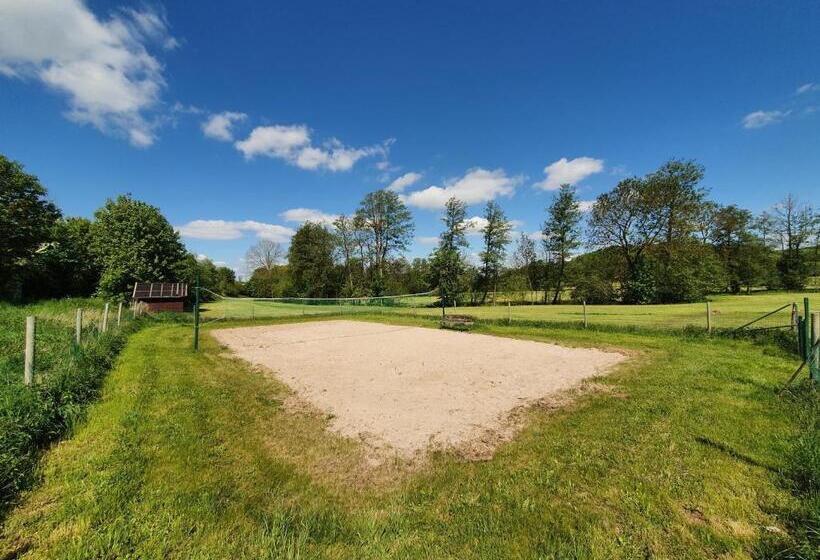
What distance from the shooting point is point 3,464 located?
10.8 feet

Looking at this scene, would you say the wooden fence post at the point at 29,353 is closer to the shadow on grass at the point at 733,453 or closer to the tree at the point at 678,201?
the shadow on grass at the point at 733,453

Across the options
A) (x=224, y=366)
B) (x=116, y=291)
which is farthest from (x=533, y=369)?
(x=116, y=291)

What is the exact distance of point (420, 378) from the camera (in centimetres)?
846

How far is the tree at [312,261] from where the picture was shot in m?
47.6

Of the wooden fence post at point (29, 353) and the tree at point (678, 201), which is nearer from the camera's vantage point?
the wooden fence post at point (29, 353)

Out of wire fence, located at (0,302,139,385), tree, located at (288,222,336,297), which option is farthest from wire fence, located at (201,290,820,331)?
tree, located at (288,222,336,297)

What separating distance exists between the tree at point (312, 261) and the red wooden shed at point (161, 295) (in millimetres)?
15329

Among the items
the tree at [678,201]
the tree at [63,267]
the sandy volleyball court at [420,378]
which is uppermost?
the tree at [678,201]

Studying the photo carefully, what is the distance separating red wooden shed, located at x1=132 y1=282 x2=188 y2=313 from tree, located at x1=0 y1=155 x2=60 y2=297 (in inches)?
317

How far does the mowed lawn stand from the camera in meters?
2.76

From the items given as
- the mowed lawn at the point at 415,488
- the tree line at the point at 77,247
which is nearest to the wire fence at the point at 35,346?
the mowed lawn at the point at 415,488

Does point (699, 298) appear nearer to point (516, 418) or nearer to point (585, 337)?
point (585, 337)

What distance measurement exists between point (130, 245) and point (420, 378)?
4111 cm

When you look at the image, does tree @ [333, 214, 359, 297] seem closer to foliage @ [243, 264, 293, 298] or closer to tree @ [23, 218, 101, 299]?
foliage @ [243, 264, 293, 298]
